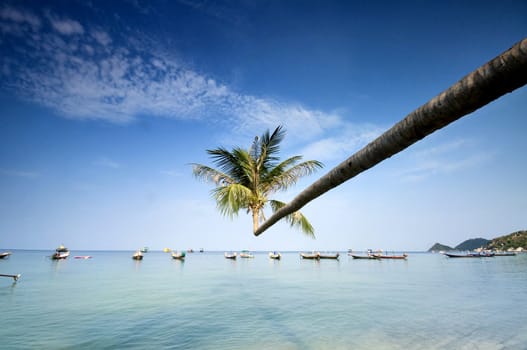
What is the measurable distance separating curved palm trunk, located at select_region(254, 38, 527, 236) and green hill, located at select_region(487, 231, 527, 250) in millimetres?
160062

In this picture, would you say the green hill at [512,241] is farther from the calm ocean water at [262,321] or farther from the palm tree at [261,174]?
the palm tree at [261,174]

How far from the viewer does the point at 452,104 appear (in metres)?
1.32

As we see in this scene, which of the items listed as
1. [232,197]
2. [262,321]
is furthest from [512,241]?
[232,197]

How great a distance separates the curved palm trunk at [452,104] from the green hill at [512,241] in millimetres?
160062

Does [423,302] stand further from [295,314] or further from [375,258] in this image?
[375,258]

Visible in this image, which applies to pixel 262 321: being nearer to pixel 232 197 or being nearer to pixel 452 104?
pixel 232 197

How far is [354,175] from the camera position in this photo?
89.1 inches

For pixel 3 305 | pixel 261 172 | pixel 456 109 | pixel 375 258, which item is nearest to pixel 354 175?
pixel 456 109

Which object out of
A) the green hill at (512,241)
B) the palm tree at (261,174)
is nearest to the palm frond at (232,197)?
the palm tree at (261,174)

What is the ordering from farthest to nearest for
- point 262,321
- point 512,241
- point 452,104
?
point 512,241 < point 262,321 < point 452,104

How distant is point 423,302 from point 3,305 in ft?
72.0

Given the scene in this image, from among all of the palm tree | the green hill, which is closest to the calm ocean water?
the palm tree

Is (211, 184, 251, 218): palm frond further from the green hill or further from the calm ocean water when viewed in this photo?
the green hill

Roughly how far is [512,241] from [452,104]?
16776cm
